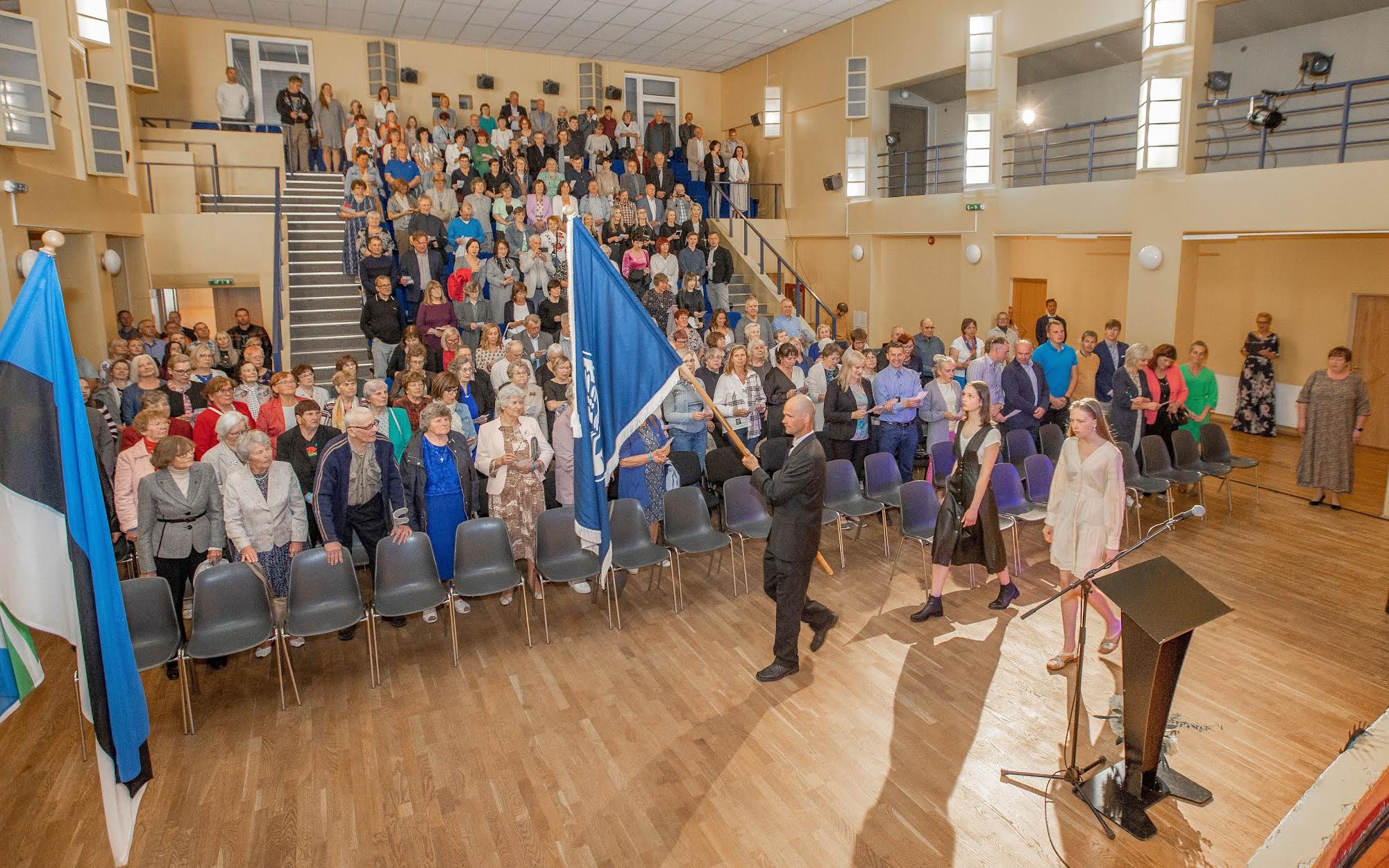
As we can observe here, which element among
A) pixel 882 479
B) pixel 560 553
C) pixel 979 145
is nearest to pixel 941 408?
pixel 882 479

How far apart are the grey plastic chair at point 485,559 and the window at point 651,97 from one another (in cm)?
1500

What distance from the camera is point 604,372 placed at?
16.9ft

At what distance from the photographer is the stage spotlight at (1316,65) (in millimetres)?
Result: 11109

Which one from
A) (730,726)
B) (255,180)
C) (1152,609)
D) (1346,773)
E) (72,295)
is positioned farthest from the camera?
(255,180)

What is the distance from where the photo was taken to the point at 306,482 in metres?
6.29

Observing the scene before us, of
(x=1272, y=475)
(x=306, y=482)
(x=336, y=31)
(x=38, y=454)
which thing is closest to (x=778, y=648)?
(x=306, y=482)

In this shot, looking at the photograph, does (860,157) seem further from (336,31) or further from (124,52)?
(124,52)

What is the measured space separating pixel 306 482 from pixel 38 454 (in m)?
3.31

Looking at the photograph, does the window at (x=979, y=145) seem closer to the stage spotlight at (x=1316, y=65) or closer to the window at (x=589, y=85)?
the stage spotlight at (x=1316, y=65)

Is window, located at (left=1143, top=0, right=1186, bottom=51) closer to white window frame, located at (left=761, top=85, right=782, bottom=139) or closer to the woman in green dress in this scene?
the woman in green dress

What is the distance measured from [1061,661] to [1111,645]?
0.47m

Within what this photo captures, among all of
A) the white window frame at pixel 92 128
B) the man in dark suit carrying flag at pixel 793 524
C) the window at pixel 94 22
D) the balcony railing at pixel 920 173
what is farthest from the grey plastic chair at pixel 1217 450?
the window at pixel 94 22

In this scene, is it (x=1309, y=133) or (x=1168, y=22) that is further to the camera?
(x=1309, y=133)

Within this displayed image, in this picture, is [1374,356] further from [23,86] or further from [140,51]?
[140,51]
